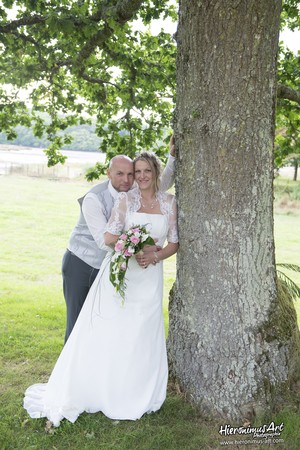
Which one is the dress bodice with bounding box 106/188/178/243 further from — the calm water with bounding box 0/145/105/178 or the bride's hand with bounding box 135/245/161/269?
the calm water with bounding box 0/145/105/178

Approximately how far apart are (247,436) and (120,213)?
7.19 feet

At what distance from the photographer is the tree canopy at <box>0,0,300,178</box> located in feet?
22.1

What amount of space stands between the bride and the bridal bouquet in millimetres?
226

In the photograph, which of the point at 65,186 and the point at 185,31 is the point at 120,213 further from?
the point at 65,186

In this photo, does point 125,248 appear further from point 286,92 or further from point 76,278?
point 286,92

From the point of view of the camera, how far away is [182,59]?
165 inches

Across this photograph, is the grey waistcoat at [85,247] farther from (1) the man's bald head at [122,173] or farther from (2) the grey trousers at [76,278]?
(1) the man's bald head at [122,173]

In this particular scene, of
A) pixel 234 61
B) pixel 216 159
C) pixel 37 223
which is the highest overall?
pixel 234 61

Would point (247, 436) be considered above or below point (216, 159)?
below

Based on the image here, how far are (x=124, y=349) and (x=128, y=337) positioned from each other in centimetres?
11

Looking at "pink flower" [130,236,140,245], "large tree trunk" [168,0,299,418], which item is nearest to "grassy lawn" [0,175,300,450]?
"large tree trunk" [168,0,299,418]

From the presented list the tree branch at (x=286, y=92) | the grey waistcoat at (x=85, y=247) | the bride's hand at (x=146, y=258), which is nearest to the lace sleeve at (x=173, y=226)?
the bride's hand at (x=146, y=258)

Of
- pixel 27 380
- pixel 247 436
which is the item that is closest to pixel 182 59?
pixel 247 436

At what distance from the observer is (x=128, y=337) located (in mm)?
4457
